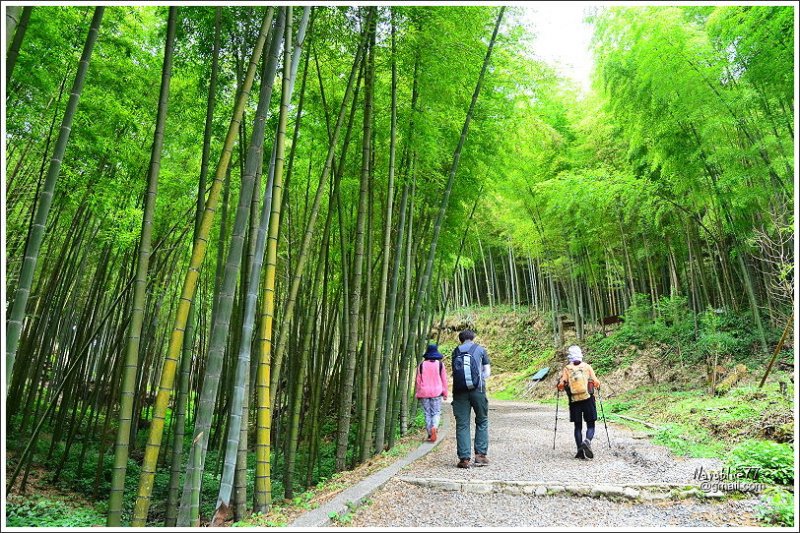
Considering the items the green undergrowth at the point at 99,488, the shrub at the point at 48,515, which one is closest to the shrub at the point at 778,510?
the green undergrowth at the point at 99,488

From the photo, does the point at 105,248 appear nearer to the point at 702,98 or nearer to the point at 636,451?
the point at 636,451

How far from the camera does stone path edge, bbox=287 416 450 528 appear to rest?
235 cm

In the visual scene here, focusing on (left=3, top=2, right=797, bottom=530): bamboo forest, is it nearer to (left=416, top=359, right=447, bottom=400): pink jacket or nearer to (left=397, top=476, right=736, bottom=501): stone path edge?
(left=397, top=476, right=736, bottom=501): stone path edge

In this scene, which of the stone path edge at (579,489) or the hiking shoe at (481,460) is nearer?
the stone path edge at (579,489)

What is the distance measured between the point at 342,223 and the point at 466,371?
1644 mm

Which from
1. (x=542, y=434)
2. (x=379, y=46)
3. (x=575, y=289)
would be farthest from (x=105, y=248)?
(x=575, y=289)

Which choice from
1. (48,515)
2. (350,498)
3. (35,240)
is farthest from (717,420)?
(48,515)

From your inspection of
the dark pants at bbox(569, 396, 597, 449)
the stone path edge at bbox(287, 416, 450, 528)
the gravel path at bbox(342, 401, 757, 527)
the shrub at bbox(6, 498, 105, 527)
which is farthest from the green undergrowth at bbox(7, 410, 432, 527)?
the dark pants at bbox(569, 396, 597, 449)

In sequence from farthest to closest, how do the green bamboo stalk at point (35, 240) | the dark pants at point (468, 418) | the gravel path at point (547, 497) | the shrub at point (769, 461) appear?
the dark pants at point (468, 418), the shrub at point (769, 461), the gravel path at point (547, 497), the green bamboo stalk at point (35, 240)

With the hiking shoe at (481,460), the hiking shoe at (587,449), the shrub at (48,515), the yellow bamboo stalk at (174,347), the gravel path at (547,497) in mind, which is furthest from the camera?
the hiking shoe at (587,449)

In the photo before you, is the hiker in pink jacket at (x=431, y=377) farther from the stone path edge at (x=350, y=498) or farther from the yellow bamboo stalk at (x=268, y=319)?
the yellow bamboo stalk at (x=268, y=319)

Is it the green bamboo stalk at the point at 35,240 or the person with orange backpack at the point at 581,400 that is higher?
the green bamboo stalk at the point at 35,240

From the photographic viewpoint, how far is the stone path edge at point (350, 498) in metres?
2.35

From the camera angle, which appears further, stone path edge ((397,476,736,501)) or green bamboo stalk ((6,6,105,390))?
stone path edge ((397,476,736,501))
